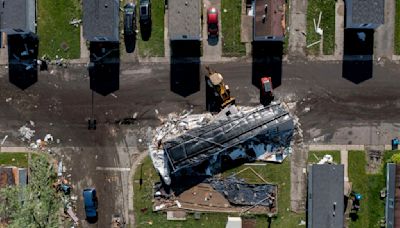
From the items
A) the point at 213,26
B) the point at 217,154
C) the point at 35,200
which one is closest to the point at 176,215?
the point at 217,154

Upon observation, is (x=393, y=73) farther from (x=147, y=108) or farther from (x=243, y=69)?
(x=147, y=108)

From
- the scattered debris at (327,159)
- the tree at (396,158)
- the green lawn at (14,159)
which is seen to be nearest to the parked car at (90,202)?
the green lawn at (14,159)

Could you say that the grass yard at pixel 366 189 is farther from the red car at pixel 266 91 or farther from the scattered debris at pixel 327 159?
the red car at pixel 266 91

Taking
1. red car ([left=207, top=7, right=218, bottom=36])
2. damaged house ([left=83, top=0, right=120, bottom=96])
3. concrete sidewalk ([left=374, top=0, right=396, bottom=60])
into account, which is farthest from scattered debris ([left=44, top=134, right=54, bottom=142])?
concrete sidewalk ([left=374, top=0, right=396, bottom=60])

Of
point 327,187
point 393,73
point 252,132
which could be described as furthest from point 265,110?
point 393,73

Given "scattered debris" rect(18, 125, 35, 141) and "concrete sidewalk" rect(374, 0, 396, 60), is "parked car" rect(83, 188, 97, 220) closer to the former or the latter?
"scattered debris" rect(18, 125, 35, 141)

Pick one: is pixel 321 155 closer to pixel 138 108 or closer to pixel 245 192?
pixel 245 192

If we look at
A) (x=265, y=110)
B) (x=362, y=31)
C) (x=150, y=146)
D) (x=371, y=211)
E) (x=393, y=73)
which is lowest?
(x=371, y=211)

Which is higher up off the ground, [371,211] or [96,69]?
[96,69]
